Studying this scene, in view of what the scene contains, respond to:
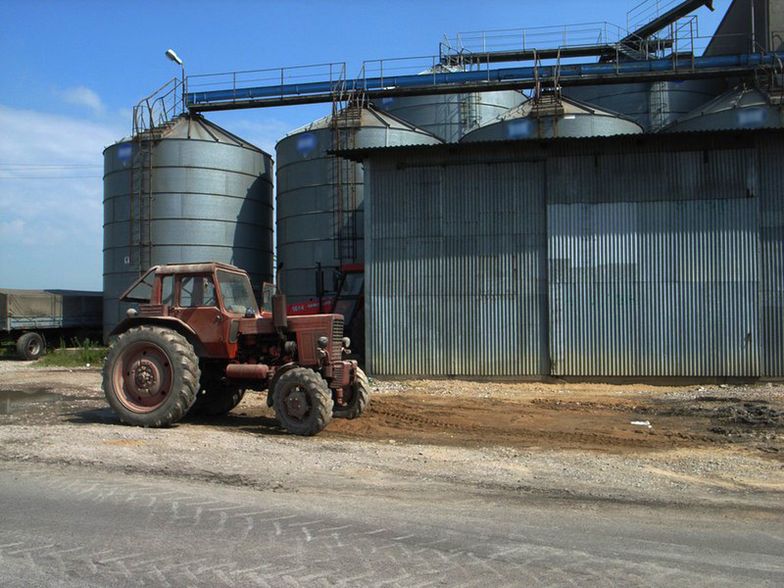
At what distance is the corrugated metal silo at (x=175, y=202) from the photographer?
2391 cm

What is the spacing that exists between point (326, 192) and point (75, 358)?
421 inches

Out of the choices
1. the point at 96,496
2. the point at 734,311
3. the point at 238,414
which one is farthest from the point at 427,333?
the point at 96,496

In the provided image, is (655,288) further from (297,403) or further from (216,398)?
(216,398)

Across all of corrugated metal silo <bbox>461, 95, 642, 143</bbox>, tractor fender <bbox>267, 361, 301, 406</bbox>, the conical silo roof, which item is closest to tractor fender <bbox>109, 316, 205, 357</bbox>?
tractor fender <bbox>267, 361, 301, 406</bbox>

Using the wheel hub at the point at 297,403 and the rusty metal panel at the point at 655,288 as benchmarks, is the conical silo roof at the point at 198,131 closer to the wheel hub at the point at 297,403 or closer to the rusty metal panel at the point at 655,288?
the rusty metal panel at the point at 655,288

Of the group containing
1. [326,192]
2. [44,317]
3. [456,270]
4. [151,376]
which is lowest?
[151,376]

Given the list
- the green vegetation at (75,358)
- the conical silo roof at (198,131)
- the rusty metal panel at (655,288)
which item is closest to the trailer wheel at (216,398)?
the rusty metal panel at (655,288)

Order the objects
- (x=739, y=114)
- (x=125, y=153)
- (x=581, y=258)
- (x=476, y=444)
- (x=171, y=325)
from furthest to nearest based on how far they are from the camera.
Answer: (x=125, y=153) < (x=739, y=114) < (x=581, y=258) < (x=171, y=325) < (x=476, y=444)

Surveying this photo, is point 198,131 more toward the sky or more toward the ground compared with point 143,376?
more toward the sky

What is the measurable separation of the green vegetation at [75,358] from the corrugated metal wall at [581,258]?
11.3 m

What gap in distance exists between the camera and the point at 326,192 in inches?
903

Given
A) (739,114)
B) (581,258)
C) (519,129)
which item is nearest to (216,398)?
(581,258)

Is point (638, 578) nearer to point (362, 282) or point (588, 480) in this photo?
point (588, 480)

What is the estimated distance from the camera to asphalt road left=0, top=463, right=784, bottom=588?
432 cm
